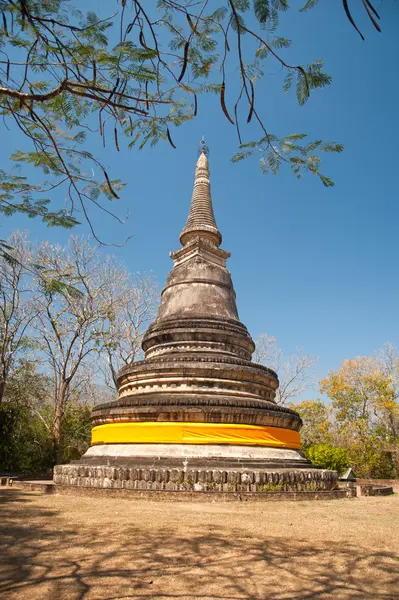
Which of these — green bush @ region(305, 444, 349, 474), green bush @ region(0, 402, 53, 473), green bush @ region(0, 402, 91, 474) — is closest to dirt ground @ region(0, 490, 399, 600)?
green bush @ region(305, 444, 349, 474)

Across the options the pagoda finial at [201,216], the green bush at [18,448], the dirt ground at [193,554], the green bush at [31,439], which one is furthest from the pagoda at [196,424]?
the green bush at [31,439]

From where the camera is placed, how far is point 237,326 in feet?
52.5

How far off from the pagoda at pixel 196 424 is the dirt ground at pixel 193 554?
200 centimetres

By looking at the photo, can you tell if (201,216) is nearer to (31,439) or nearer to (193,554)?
(31,439)

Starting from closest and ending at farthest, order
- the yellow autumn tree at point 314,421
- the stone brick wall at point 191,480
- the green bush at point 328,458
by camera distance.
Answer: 1. the stone brick wall at point 191,480
2. the green bush at point 328,458
3. the yellow autumn tree at point 314,421

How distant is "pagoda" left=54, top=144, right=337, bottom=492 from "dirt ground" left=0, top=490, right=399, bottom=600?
2003 millimetres

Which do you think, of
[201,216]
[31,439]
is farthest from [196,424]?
[31,439]

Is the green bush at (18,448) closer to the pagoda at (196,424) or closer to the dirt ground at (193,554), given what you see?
the pagoda at (196,424)

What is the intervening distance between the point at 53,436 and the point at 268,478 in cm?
1530

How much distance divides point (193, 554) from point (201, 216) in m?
16.6

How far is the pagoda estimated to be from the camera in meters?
9.74

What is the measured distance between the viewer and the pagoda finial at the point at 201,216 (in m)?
19.1

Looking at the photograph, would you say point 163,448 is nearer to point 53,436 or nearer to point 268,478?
point 268,478

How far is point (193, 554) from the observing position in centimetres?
461
